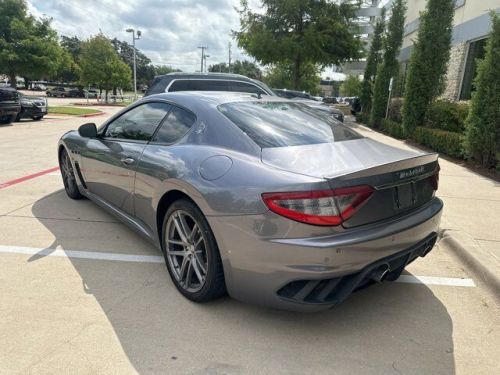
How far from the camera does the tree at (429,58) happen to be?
1195cm

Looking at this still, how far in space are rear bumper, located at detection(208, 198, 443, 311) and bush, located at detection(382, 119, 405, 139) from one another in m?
12.2

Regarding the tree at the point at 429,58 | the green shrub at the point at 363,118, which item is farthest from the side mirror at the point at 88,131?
the green shrub at the point at 363,118

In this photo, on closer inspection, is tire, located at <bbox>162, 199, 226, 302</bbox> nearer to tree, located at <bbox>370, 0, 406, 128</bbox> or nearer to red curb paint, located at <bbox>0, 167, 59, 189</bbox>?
red curb paint, located at <bbox>0, 167, 59, 189</bbox>

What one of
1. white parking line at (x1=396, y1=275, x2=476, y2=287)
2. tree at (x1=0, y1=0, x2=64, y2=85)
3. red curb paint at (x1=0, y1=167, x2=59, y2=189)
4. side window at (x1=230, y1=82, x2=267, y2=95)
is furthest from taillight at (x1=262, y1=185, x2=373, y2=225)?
tree at (x1=0, y1=0, x2=64, y2=85)

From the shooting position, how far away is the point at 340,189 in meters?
2.30

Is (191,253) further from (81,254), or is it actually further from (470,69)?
(470,69)

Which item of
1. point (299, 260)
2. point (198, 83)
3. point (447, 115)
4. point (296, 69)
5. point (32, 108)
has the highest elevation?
point (296, 69)

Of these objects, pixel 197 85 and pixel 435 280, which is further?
pixel 197 85

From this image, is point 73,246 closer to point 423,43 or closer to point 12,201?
point 12,201

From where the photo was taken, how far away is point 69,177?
212 inches

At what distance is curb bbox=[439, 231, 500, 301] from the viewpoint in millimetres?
3336

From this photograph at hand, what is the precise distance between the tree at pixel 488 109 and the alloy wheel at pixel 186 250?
23.0 ft

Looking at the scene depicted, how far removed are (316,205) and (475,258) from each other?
2.26 meters

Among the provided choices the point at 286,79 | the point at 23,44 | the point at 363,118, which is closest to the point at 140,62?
the point at 286,79
